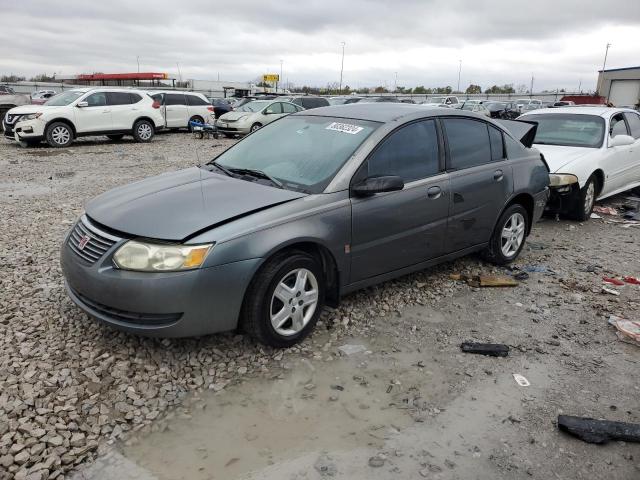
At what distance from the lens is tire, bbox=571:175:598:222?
7555 mm

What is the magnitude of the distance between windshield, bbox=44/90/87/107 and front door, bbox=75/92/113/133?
339mm

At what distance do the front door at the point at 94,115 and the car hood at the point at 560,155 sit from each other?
12.8 metres

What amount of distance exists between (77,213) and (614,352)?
6.88 meters

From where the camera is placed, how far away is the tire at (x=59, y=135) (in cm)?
1471

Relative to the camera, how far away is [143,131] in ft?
55.8

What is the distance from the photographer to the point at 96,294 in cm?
332

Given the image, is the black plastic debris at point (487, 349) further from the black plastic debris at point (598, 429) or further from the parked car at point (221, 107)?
the parked car at point (221, 107)

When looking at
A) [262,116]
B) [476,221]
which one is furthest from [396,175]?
[262,116]

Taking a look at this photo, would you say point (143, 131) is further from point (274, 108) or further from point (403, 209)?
point (403, 209)

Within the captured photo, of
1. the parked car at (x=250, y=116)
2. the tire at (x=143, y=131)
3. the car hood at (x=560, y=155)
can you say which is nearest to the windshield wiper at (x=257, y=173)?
the car hood at (x=560, y=155)

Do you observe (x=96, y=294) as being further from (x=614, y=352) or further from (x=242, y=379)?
(x=614, y=352)

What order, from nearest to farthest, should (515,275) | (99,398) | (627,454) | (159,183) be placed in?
(627,454) → (99,398) → (159,183) → (515,275)

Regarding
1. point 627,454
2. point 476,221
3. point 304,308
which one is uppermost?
point 476,221

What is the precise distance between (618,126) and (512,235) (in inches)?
175
